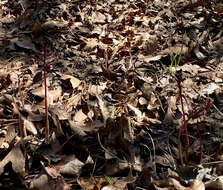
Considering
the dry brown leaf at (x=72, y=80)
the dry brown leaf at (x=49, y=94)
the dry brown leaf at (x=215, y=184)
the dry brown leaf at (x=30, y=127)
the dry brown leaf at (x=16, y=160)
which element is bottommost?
the dry brown leaf at (x=215, y=184)

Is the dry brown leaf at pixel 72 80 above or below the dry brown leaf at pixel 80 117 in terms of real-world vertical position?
above

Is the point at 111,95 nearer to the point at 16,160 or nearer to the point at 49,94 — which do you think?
the point at 49,94

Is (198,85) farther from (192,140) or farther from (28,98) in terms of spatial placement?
(28,98)

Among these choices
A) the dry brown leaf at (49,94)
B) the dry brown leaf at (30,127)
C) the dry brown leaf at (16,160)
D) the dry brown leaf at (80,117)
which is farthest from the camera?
the dry brown leaf at (49,94)

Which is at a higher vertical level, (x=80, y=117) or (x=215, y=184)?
(x=80, y=117)

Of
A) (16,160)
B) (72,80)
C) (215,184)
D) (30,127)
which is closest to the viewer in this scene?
(215,184)

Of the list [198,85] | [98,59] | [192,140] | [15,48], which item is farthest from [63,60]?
[192,140]

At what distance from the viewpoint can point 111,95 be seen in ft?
6.81

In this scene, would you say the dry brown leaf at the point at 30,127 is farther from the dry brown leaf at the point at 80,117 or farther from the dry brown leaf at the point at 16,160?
the dry brown leaf at the point at 80,117

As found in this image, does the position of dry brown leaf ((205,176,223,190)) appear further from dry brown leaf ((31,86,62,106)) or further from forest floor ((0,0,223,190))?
dry brown leaf ((31,86,62,106))

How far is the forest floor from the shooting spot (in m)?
1.51

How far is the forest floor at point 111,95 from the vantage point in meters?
1.51

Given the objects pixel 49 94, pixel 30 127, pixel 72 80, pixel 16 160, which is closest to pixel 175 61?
pixel 72 80

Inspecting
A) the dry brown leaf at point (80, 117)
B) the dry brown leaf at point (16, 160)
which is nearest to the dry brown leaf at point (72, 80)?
the dry brown leaf at point (80, 117)
